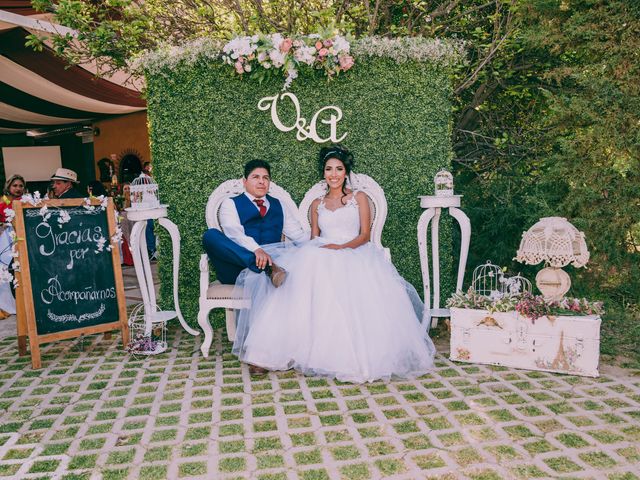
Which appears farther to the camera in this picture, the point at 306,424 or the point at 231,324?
the point at 231,324

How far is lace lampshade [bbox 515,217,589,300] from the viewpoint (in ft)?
13.5

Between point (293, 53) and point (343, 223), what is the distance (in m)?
1.68

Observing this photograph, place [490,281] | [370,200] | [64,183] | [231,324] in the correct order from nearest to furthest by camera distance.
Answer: [231,324] → [370,200] → [490,281] → [64,183]

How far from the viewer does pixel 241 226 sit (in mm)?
4637

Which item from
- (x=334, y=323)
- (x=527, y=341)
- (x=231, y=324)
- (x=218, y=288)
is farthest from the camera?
(x=231, y=324)

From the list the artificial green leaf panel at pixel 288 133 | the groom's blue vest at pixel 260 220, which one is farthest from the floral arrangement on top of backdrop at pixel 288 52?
the groom's blue vest at pixel 260 220

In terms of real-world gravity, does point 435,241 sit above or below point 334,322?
above

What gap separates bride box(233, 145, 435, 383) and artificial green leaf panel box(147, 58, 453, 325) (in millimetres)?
1196

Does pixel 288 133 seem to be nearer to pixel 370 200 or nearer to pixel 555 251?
pixel 370 200

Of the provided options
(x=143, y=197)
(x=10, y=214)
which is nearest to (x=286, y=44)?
(x=143, y=197)

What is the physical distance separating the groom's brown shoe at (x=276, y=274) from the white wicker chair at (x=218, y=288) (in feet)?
1.12

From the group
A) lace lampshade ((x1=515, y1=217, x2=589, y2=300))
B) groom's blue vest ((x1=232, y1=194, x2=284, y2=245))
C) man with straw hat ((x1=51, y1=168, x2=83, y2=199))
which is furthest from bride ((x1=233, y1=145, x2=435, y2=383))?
man with straw hat ((x1=51, y1=168, x2=83, y2=199))

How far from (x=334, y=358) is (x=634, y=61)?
4.48 m

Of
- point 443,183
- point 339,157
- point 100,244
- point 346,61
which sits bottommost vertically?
point 100,244
